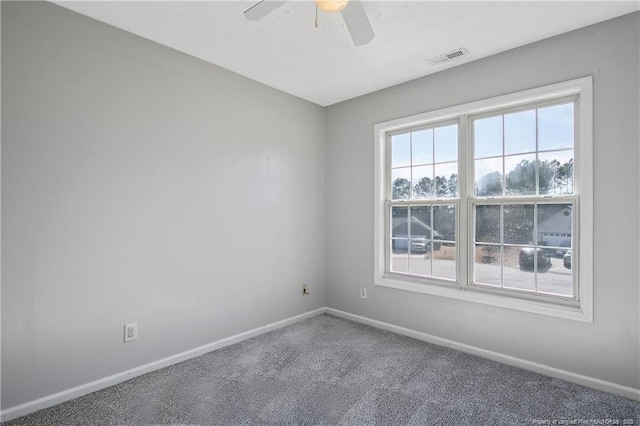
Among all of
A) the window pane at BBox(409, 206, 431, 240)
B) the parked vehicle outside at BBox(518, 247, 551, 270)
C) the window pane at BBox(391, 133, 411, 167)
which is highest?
the window pane at BBox(391, 133, 411, 167)

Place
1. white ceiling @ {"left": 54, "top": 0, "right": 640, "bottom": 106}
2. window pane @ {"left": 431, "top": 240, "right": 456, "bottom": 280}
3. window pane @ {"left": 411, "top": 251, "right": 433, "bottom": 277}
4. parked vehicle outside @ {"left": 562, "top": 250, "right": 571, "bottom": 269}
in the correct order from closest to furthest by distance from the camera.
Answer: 1. white ceiling @ {"left": 54, "top": 0, "right": 640, "bottom": 106}
2. parked vehicle outside @ {"left": 562, "top": 250, "right": 571, "bottom": 269}
3. window pane @ {"left": 431, "top": 240, "right": 456, "bottom": 280}
4. window pane @ {"left": 411, "top": 251, "right": 433, "bottom": 277}

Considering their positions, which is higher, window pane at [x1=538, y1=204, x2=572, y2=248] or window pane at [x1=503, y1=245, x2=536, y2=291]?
window pane at [x1=538, y1=204, x2=572, y2=248]

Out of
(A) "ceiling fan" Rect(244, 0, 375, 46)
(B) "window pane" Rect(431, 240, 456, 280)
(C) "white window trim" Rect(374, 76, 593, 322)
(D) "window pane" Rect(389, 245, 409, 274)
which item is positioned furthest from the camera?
(D) "window pane" Rect(389, 245, 409, 274)

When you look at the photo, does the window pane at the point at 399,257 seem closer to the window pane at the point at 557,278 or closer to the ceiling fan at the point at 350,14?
the window pane at the point at 557,278

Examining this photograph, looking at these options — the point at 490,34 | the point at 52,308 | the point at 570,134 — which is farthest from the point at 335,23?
the point at 52,308

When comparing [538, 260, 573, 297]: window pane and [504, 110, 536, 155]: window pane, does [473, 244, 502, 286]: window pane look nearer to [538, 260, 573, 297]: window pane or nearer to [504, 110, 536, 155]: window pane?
[538, 260, 573, 297]: window pane

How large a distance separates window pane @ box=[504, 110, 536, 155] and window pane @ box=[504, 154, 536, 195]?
65 millimetres

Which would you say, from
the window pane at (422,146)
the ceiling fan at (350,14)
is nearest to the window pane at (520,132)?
the window pane at (422,146)

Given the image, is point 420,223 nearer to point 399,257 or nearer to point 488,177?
point 399,257

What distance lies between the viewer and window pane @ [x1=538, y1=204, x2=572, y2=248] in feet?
8.03

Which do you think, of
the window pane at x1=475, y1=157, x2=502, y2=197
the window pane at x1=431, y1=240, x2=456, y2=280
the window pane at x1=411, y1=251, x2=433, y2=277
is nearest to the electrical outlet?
the window pane at x1=411, y1=251, x2=433, y2=277

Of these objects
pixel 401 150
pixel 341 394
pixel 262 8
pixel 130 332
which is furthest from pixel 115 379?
pixel 401 150

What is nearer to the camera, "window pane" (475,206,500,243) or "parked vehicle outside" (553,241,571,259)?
"parked vehicle outside" (553,241,571,259)

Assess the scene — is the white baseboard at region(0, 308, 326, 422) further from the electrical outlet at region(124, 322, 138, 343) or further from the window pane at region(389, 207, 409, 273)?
the window pane at region(389, 207, 409, 273)
